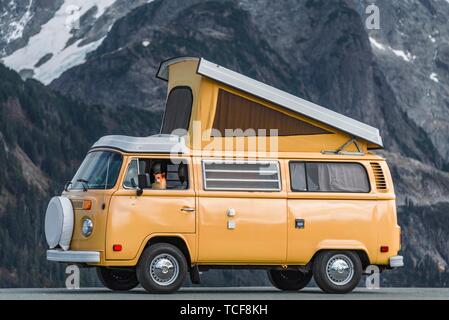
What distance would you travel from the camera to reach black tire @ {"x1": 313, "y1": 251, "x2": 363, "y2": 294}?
24750 millimetres

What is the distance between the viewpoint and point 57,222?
78.8 feet

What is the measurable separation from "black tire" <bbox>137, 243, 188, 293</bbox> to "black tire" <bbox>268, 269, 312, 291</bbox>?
386 centimetres

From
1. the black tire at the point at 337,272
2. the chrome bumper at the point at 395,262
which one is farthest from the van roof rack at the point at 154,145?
the chrome bumper at the point at 395,262

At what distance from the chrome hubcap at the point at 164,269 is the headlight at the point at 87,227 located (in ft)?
4.58

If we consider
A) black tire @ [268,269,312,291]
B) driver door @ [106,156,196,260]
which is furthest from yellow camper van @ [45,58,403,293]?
black tire @ [268,269,312,291]

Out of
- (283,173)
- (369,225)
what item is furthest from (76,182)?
(369,225)

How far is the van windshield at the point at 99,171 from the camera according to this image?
78.5 feet

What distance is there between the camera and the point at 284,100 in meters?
25.1

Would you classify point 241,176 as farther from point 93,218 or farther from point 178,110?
point 93,218

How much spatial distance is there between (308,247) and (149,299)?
4.80 meters

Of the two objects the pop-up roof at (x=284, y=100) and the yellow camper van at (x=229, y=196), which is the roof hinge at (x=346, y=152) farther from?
the pop-up roof at (x=284, y=100)

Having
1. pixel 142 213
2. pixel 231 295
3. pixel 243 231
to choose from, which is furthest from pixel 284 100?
pixel 231 295
